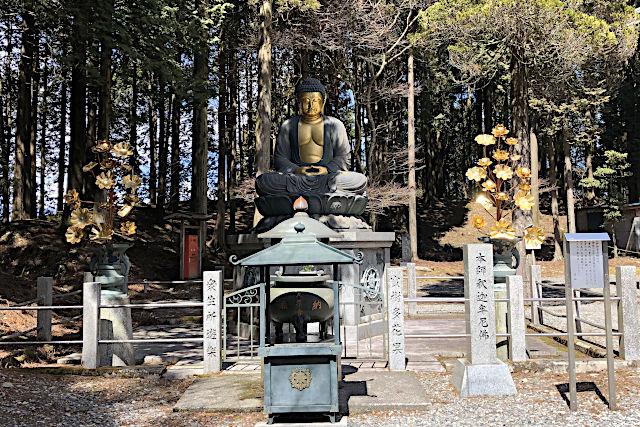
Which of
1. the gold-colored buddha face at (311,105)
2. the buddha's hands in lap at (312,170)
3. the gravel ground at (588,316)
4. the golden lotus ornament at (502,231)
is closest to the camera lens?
the golden lotus ornament at (502,231)

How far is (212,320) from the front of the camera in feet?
21.3

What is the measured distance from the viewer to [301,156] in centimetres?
1117

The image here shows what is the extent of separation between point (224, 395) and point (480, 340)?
2790 mm

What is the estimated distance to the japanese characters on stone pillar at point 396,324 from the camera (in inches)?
258

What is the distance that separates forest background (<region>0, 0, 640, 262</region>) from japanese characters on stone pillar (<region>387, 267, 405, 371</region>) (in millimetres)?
8458

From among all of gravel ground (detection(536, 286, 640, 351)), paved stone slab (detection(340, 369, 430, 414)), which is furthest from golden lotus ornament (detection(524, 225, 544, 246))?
paved stone slab (detection(340, 369, 430, 414))

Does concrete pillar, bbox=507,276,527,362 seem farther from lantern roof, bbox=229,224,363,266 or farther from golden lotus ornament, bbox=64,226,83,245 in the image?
golden lotus ornament, bbox=64,226,83,245

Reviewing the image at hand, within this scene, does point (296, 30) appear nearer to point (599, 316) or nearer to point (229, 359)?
point (599, 316)

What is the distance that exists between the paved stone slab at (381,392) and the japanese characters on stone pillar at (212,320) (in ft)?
5.22

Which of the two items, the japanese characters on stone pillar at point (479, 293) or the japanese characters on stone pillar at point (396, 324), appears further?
the japanese characters on stone pillar at point (396, 324)

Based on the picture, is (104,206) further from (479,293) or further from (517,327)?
(517,327)

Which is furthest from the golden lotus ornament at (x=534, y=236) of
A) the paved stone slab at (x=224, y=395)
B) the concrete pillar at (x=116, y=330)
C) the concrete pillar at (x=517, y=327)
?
the concrete pillar at (x=116, y=330)

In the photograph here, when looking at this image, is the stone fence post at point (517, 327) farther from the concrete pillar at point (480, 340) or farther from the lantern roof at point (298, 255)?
the lantern roof at point (298, 255)

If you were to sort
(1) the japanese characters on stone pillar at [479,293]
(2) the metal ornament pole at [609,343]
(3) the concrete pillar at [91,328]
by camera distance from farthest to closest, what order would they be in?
(3) the concrete pillar at [91,328] < (1) the japanese characters on stone pillar at [479,293] < (2) the metal ornament pole at [609,343]
